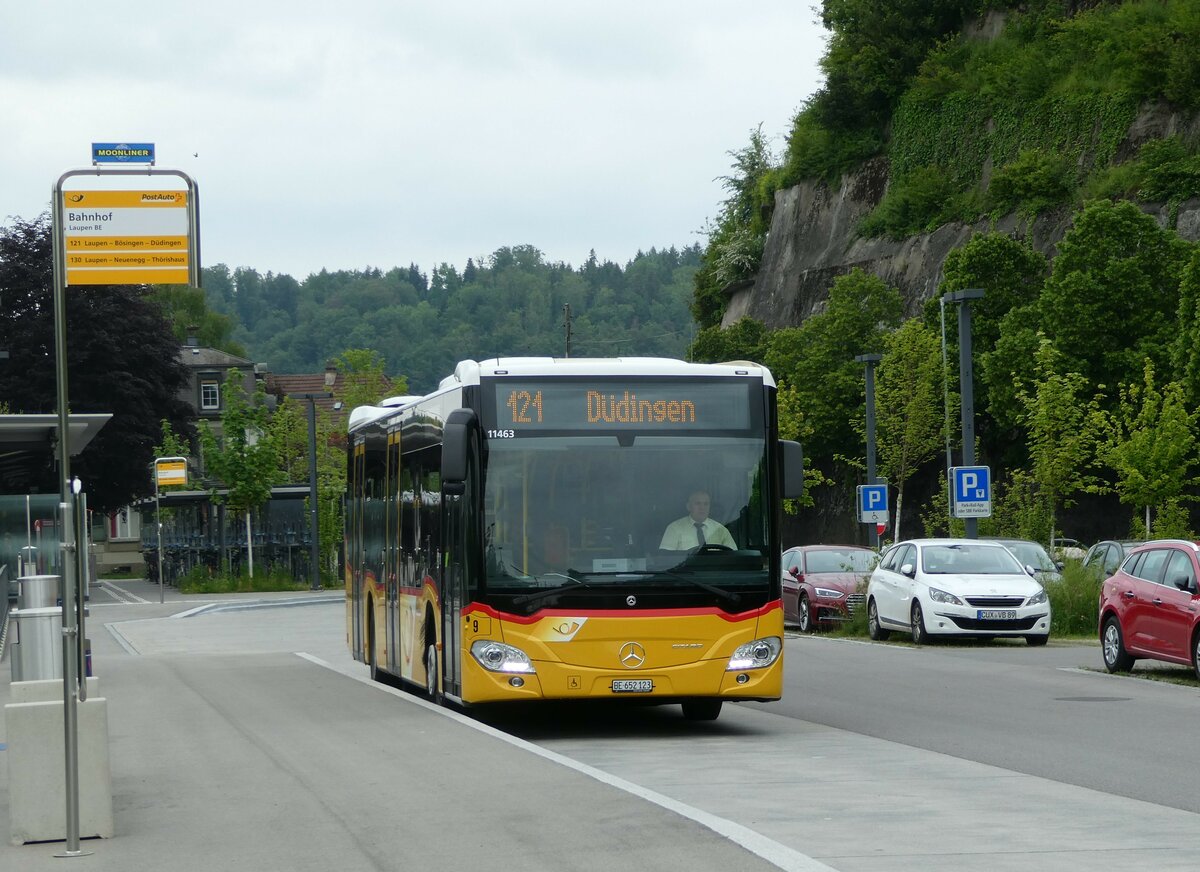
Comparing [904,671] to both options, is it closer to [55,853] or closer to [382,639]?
[382,639]

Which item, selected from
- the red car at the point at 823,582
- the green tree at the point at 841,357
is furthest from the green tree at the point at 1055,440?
the green tree at the point at 841,357

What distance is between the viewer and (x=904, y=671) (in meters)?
22.6

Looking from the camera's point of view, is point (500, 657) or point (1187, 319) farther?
point (1187, 319)

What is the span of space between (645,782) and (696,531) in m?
3.25

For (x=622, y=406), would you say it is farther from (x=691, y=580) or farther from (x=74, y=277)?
(x=74, y=277)

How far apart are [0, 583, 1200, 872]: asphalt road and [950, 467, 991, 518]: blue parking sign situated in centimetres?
1102

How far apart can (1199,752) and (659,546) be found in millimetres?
4324

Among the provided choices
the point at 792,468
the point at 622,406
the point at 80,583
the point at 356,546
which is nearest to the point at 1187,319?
the point at 356,546

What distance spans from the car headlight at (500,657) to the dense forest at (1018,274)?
2442 cm

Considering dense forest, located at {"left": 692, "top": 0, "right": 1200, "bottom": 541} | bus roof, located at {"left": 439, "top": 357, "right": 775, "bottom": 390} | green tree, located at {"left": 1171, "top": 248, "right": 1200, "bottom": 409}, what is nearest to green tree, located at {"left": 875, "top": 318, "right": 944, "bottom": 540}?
dense forest, located at {"left": 692, "top": 0, "right": 1200, "bottom": 541}

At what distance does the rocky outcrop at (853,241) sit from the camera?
64625mm

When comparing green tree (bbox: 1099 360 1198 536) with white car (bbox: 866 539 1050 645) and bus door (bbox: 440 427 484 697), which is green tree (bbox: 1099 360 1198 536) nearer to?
white car (bbox: 866 539 1050 645)

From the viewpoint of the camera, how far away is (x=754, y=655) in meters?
14.7

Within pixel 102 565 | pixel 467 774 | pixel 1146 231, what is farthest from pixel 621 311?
pixel 467 774
